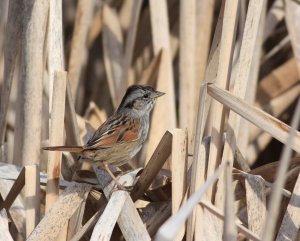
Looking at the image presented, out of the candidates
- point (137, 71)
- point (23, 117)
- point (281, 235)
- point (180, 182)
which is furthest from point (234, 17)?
point (137, 71)

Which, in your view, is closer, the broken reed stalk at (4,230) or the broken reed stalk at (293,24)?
the broken reed stalk at (4,230)

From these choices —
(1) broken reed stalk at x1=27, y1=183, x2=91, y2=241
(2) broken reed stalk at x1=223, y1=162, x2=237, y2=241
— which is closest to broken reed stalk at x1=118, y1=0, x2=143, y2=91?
(1) broken reed stalk at x1=27, y1=183, x2=91, y2=241

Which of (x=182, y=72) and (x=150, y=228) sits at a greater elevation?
(x=182, y=72)

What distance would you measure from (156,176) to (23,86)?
66 centimetres

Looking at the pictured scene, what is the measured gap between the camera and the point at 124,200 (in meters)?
2.40

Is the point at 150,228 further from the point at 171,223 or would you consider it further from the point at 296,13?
the point at 296,13

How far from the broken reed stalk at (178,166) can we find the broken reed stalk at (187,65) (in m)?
1.02

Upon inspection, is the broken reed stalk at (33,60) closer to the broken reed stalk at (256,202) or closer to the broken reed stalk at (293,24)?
the broken reed stalk at (256,202)

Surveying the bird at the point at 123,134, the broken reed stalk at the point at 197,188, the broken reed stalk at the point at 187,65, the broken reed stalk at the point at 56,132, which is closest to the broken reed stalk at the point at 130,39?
the broken reed stalk at the point at 187,65

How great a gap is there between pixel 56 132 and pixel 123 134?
1.85ft

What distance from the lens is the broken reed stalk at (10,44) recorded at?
9.51ft

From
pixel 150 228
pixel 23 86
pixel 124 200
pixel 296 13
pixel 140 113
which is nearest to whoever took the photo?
pixel 124 200

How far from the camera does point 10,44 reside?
9.66ft

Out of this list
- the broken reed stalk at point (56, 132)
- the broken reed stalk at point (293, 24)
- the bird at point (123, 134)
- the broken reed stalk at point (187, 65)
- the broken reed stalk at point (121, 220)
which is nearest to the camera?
the broken reed stalk at point (121, 220)
